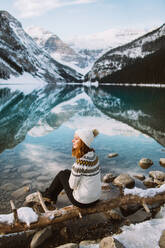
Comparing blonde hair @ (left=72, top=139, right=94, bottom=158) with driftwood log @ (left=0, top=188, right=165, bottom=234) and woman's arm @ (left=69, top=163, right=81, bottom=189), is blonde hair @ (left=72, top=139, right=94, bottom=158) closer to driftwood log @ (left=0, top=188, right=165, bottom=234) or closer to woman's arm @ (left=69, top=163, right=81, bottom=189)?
woman's arm @ (left=69, top=163, right=81, bottom=189)

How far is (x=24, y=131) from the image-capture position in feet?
66.2

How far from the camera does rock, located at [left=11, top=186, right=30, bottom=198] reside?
8469 mm

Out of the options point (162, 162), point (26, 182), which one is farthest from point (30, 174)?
point (162, 162)

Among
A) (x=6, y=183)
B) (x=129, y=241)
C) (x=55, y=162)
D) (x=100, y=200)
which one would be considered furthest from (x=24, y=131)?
(x=129, y=241)

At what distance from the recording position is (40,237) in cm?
581

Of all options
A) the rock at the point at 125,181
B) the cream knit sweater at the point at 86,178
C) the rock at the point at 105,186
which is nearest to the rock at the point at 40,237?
the cream knit sweater at the point at 86,178

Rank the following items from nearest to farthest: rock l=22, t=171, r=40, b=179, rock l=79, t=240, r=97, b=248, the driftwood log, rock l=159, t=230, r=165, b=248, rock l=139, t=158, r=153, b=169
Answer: rock l=159, t=230, r=165, b=248 → the driftwood log → rock l=79, t=240, r=97, b=248 → rock l=22, t=171, r=40, b=179 → rock l=139, t=158, r=153, b=169

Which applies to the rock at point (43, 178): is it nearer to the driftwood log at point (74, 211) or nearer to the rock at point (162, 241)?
the driftwood log at point (74, 211)

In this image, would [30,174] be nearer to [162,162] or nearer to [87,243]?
[87,243]

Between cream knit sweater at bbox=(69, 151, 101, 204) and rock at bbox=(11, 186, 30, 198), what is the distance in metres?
3.40

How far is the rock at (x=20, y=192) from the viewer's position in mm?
8469

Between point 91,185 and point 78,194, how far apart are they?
1.36 feet

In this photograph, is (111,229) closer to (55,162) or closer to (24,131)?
(55,162)

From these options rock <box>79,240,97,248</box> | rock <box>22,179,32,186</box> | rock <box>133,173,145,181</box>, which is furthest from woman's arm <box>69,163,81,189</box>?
rock <box>133,173,145,181</box>
